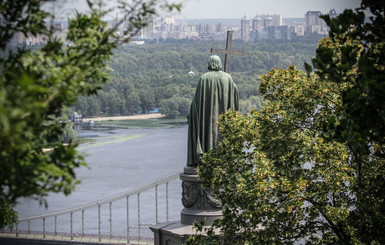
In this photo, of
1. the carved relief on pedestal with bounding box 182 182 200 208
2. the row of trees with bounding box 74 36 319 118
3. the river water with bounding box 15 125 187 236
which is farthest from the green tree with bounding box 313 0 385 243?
the row of trees with bounding box 74 36 319 118

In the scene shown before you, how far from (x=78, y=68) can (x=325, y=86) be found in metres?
6.60

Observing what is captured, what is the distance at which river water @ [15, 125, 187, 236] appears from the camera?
47906 mm

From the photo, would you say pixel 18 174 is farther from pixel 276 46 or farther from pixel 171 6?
pixel 276 46

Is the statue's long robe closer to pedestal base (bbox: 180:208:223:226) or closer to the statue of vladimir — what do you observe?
the statue of vladimir

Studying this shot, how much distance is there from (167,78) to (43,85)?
102647mm

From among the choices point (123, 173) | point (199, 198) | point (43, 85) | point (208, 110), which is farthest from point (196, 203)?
point (123, 173)

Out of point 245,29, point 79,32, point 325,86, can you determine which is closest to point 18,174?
point 79,32

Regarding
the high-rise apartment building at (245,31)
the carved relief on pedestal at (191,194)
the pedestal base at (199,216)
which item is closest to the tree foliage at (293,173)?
the pedestal base at (199,216)

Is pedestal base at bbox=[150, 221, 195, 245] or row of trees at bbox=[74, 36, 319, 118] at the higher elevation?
pedestal base at bbox=[150, 221, 195, 245]

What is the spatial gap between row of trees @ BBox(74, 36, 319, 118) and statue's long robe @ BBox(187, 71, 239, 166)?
67.0 meters

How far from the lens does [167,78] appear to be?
106875 mm

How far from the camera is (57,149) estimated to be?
4492 mm

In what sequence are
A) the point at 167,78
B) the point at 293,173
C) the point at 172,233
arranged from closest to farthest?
1. the point at 293,173
2. the point at 172,233
3. the point at 167,78

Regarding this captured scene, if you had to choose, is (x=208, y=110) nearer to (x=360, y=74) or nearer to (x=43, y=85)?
(x=360, y=74)
